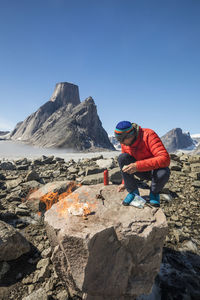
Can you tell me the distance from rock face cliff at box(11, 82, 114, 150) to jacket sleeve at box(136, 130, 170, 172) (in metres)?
88.8

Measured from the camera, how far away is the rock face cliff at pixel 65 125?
97250 millimetres

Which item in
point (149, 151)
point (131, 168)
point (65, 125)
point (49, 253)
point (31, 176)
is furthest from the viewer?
point (65, 125)

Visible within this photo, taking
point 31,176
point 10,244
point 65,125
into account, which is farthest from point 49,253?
point 65,125

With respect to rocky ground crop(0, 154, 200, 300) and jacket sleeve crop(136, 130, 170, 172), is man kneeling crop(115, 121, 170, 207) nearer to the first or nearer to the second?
jacket sleeve crop(136, 130, 170, 172)

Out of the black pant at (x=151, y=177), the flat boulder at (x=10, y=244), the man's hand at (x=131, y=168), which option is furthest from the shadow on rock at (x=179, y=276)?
the flat boulder at (x=10, y=244)

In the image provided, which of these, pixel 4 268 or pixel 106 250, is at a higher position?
pixel 106 250

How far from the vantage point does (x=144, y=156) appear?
3.76 meters

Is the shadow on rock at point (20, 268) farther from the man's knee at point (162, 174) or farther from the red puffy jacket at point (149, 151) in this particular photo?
the man's knee at point (162, 174)

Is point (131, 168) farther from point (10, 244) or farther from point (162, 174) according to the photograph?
point (10, 244)

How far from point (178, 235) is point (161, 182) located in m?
2.22

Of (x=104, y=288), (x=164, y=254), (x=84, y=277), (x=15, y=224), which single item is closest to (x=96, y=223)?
(x=84, y=277)

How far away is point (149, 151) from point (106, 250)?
6.78ft

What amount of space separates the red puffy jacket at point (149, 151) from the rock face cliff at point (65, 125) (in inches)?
3486

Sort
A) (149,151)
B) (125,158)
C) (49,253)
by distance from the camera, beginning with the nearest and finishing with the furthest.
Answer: (149,151) < (49,253) < (125,158)
